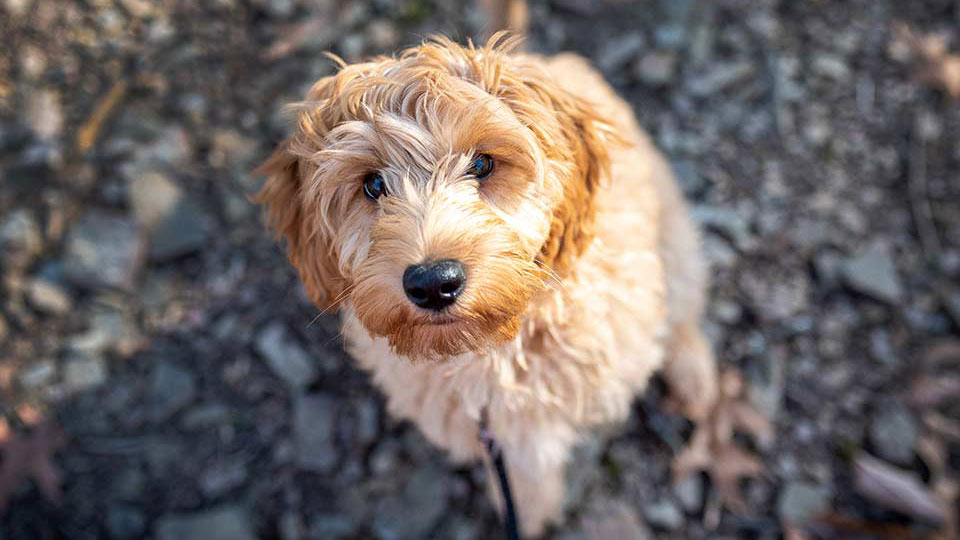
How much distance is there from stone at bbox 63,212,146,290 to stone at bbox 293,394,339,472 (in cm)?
139

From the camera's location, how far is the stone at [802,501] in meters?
3.04

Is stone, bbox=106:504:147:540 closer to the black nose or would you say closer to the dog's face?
the dog's face

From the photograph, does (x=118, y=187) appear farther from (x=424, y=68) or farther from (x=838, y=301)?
(x=838, y=301)

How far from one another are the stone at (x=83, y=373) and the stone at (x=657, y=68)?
12.8 ft

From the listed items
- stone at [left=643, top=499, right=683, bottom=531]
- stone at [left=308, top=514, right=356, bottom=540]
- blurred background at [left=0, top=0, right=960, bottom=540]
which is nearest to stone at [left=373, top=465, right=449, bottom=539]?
blurred background at [left=0, top=0, right=960, bottom=540]

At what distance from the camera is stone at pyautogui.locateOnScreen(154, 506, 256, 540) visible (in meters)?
3.20

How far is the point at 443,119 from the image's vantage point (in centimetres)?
195

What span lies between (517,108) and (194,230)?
265 centimetres

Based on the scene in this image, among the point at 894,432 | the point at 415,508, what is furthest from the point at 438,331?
the point at 894,432

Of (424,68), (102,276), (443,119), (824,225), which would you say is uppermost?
(424,68)

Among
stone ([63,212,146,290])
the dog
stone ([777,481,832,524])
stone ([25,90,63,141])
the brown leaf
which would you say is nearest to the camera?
the dog

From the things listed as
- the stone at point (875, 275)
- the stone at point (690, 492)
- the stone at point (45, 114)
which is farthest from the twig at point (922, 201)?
the stone at point (45, 114)

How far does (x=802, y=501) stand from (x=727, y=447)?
0.42m

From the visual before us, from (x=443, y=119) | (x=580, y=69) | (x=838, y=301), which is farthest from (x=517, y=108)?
(x=838, y=301)
